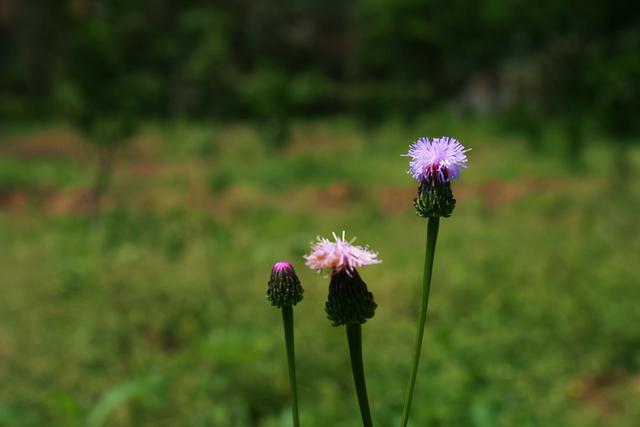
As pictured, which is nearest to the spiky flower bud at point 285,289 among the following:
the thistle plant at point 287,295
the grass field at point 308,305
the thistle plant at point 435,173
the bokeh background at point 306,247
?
the thistle plant at point 287,295

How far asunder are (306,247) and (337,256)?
4.57m

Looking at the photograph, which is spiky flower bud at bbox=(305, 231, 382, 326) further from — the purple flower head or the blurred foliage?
the blurred foliage

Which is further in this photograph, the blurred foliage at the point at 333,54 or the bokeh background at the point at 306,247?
the blurred foliage at the point at 333,54

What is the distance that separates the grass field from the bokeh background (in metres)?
0.02

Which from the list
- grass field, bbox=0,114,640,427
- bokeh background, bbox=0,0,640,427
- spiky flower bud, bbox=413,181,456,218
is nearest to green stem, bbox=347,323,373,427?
spiky flower bud, bbox=413,181,456,218

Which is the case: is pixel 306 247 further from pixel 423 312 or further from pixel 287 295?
pixel 423 312

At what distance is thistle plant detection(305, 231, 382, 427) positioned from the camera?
83cm

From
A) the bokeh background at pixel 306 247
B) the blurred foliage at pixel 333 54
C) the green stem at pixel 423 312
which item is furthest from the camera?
the blurred foliage at pixel 333 54

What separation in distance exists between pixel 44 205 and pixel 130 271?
4.13 meters

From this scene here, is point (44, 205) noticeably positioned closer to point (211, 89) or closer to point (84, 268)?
point (84, 268)

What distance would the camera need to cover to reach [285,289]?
2.85ft

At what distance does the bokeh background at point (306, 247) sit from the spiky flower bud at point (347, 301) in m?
2.12

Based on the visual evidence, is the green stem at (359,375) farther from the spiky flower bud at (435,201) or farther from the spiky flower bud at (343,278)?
the spiky flower bud at (435,201)

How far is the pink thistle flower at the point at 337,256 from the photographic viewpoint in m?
0.85
